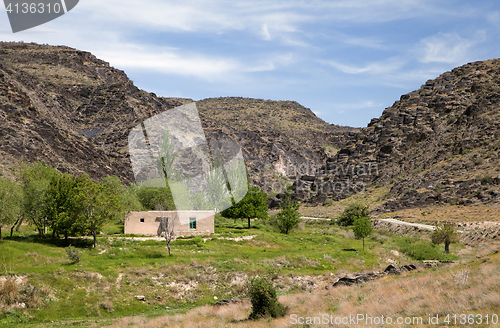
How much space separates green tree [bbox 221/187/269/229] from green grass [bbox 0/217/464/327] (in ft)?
49.6

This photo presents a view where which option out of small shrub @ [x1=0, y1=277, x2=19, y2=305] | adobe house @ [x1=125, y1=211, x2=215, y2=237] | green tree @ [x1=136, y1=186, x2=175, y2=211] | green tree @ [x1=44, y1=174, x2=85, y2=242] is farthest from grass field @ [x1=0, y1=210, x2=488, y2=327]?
green tree @ [x1=136, y1=186, x2=175, y2=211]

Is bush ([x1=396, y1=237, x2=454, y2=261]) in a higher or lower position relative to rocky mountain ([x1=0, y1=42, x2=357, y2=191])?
lower

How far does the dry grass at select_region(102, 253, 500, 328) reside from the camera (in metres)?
13.9

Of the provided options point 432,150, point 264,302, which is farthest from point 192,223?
point 432,150

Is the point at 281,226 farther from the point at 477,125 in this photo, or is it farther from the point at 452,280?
the point at 477,125

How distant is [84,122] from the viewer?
117000mm

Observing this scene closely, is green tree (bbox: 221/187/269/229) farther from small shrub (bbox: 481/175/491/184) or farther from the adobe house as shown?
small shrub (bbox: 481/175/491/184)

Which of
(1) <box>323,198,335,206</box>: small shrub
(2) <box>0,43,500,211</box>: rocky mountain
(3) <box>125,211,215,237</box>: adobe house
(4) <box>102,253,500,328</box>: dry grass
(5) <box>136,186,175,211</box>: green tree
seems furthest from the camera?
(1) <box>323,198,335,206</box>: small shrub

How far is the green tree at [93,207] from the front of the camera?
123 feet

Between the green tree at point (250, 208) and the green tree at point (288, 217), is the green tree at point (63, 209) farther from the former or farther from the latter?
the green tree at point (288, 217)

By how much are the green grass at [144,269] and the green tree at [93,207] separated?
2.33m

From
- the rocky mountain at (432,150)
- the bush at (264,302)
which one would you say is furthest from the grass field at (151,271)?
the rocky mountain at (432,150)

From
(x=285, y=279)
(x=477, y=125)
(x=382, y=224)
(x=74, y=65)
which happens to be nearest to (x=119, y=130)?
(x=74, y=65)

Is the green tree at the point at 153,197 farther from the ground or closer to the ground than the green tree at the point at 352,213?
farther from the ground
